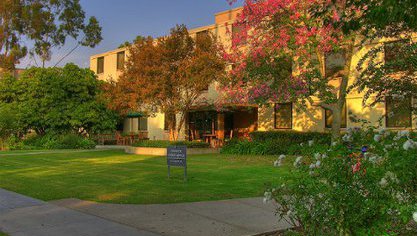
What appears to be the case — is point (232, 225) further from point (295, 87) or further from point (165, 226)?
point (295, 87)

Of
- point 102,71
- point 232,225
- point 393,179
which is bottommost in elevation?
point 232,225

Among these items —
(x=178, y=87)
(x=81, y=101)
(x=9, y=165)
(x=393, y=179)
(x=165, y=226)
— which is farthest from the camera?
(x=81, y=101)

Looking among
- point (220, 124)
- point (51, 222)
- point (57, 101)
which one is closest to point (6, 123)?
point (57, 101)

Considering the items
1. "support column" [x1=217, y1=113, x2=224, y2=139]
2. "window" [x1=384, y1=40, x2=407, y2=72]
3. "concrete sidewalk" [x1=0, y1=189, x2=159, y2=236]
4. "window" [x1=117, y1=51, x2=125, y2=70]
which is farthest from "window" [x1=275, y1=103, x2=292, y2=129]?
"concrete sidewalk" [x1=0, y1=189, x2=159, y2=236]

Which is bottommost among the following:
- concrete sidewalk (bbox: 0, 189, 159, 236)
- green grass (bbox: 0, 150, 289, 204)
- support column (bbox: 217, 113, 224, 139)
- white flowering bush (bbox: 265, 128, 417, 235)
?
concrete sidewalk (bbox: 0, 189, 159, 236)

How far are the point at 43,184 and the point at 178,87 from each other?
12534 mm

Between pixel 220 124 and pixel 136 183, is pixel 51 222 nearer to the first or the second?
pixel 136 183

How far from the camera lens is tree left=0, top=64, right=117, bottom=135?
32031mm

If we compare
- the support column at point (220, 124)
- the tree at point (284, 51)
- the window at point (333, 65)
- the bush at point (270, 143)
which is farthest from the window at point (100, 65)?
the tree at point (284, 51)

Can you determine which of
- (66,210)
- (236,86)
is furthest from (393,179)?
(236,86)

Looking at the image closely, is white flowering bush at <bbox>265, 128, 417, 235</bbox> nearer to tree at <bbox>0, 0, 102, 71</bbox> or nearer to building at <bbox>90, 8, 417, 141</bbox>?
building at <bbox>90, 8, 417, 141</bbox>

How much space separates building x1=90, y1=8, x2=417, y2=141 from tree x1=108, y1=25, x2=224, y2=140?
1562mm

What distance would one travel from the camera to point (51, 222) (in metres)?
7.19

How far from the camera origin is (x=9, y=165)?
17.5 metres
